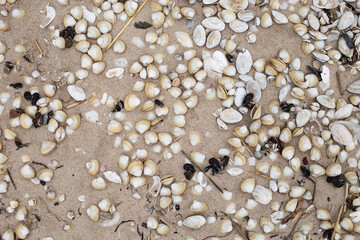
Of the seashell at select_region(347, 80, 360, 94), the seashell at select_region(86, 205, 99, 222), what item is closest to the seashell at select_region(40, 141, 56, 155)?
the seashell at select_region(86, 205, 99, 222)

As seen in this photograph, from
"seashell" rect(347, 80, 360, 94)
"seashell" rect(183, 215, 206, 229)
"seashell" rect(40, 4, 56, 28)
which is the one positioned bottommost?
"seashell" rect(183, 215, 206, 229)

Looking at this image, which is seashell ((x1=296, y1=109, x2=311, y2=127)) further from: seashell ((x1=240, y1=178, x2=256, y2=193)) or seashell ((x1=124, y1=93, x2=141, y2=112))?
seashell ((x1=124, y1=93, x2=141, y2=112))

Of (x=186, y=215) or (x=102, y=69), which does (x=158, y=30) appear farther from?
(x=186, y=215)

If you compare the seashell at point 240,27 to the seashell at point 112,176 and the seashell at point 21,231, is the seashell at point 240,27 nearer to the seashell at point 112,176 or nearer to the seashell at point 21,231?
the seashell at point 112,176

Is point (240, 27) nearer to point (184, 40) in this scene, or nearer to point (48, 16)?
point (184, 40)

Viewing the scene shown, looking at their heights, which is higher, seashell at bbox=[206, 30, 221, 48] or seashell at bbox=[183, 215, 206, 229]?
seashell at bbox=[206, 30, 221, 48]

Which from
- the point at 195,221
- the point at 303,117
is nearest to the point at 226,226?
the point at 195,221

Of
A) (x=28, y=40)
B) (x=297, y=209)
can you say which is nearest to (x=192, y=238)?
(x=297, y=209)
